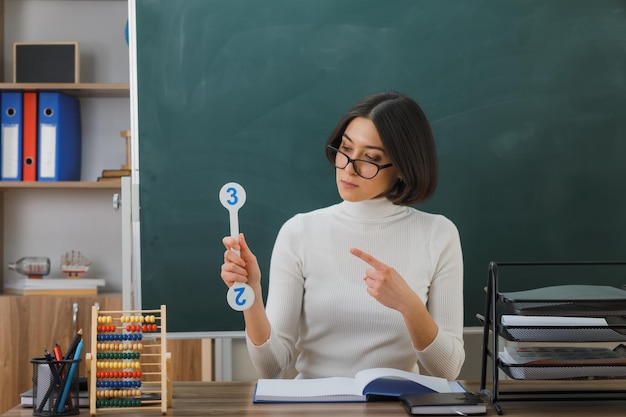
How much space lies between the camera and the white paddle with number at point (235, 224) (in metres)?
1.51

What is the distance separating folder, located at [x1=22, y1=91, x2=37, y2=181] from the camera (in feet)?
11.2

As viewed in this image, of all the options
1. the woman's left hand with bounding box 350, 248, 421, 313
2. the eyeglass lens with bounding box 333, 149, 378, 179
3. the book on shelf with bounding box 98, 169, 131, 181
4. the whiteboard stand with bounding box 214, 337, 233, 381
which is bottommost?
the whiteboard stand with bounding box 214, 337, 233, 381

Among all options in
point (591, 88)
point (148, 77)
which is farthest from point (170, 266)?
point (591, 88)

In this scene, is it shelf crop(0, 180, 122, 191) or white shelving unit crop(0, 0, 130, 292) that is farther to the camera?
white shelving unit crop(0, 0, 130, 292)

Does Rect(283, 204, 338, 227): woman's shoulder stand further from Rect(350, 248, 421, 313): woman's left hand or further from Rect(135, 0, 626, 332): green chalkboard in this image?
Rect(350, 248, 421, 313): woman's left hand

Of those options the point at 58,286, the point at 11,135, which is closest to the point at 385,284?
the point at 58,286

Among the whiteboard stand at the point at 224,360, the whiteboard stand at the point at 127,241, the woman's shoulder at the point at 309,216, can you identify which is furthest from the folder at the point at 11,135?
the woman's shoulder at the point at 309,216

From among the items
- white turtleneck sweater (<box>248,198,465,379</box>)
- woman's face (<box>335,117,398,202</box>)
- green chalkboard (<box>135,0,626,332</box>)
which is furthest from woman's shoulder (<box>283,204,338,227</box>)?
green chalkboard (<box>135,0,626,332</box>)

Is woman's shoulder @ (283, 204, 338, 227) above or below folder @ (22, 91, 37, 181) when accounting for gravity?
below

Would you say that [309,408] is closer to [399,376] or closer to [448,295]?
[399,376]

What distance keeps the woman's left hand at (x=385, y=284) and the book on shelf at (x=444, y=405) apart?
0.23 m

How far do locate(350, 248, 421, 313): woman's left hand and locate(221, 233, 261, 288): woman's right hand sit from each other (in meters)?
0.21

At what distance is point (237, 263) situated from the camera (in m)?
1.58

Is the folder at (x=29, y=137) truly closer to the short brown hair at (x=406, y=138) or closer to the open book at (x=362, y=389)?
the short brown hair at (x=406, y=138)
